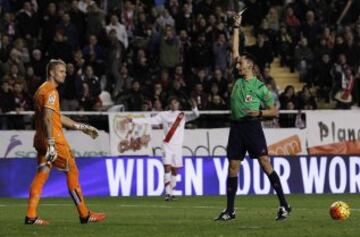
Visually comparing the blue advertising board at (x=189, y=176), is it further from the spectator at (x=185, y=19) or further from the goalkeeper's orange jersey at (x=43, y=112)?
the goalkeeper's orange jersey at (x=43, y=112)

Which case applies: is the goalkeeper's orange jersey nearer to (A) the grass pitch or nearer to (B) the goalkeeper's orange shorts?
(B) the goalkeeper's orange shorts

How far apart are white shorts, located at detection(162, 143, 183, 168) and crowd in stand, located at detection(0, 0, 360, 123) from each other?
420 cm

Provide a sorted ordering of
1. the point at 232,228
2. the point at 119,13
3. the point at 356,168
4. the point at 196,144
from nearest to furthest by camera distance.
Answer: the point at 232,228
the point at 356,168
the point at 196,144
the point at 119,13

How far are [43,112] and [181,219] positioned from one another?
9.65ft

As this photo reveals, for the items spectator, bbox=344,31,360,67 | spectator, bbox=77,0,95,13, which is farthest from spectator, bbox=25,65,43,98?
spectator, bbox=344,31,360,67

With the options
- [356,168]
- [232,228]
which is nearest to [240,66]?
[232,228]

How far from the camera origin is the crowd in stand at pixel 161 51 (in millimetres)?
30922

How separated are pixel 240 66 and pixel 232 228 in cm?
299

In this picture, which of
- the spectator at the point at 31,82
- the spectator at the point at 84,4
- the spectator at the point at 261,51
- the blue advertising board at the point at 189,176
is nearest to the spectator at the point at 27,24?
the spectator at the point at 84,4

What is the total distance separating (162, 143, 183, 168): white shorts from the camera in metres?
26.2

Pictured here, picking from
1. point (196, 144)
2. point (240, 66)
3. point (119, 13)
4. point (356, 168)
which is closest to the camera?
point (240, 66)

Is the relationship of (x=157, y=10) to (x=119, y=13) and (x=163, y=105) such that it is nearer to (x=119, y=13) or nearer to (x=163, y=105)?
(x=119, y=13)

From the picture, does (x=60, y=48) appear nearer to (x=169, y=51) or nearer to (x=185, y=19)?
(x=169, y=51)

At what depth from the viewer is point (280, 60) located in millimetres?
35750
